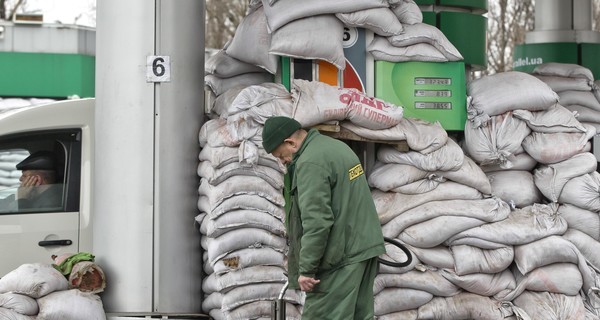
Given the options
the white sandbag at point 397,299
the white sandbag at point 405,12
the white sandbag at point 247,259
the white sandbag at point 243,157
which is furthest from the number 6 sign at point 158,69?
the white sandbag at point 397,299

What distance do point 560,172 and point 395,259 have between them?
1.44m

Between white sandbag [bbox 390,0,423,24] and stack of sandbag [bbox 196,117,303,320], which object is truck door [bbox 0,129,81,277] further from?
white sandbag [bbox 390,0,423,24]

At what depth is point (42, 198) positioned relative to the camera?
9734mm

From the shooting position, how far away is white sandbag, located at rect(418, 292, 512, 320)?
A: 29.9 feet

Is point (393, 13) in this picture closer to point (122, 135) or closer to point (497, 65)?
point (122, 135)

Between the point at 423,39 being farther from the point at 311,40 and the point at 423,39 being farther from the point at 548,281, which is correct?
the point at 548,281

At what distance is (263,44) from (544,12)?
9396mm

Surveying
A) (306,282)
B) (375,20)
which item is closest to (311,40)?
(375,20)

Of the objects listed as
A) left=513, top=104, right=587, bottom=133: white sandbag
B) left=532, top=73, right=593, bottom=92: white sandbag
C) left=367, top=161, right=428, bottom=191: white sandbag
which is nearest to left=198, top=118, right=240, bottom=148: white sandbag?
left=367, top=161, right=428, bottom=191: white sandbag

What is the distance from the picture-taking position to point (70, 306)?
8.60m

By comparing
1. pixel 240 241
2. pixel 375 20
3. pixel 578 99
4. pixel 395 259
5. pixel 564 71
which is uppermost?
pixel 375 20

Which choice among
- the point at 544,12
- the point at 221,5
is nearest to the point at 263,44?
the point at 544,12

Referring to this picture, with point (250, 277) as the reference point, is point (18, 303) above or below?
below

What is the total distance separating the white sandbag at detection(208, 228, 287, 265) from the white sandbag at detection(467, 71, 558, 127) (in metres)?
1.79
